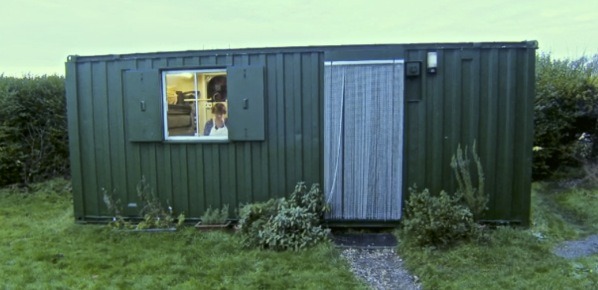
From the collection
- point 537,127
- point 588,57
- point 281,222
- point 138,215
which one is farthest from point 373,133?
point 588,57

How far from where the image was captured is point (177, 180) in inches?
222

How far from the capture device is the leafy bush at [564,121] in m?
7.57

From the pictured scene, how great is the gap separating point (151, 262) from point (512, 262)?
3387 millimetres

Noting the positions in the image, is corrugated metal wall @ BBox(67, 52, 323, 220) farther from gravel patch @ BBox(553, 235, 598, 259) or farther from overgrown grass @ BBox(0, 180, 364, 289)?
gravel patch @ BBox(553, 235, 598, 259)

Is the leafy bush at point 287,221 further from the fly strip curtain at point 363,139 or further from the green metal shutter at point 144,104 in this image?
the green metal shutter at point 144,104

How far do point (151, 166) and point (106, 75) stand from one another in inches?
52.3

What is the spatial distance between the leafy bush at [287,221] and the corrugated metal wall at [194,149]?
275 millimetres

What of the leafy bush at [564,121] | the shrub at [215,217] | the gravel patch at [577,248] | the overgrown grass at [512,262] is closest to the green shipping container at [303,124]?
the shrub at [215,217]

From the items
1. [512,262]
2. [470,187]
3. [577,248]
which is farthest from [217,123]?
[577,248]

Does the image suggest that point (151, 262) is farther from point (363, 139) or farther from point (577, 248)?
point (577, 248)

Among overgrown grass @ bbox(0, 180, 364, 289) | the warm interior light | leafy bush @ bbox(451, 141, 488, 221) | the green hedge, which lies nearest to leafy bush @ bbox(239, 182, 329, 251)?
overgrown grass @ bbox(0, 180, 364, 289)

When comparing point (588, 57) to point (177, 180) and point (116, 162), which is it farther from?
point (116, 162)

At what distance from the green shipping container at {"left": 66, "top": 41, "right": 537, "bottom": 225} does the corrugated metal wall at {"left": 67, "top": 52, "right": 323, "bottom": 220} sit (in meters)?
0.01

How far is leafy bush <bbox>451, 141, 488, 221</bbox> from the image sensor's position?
4.71m
